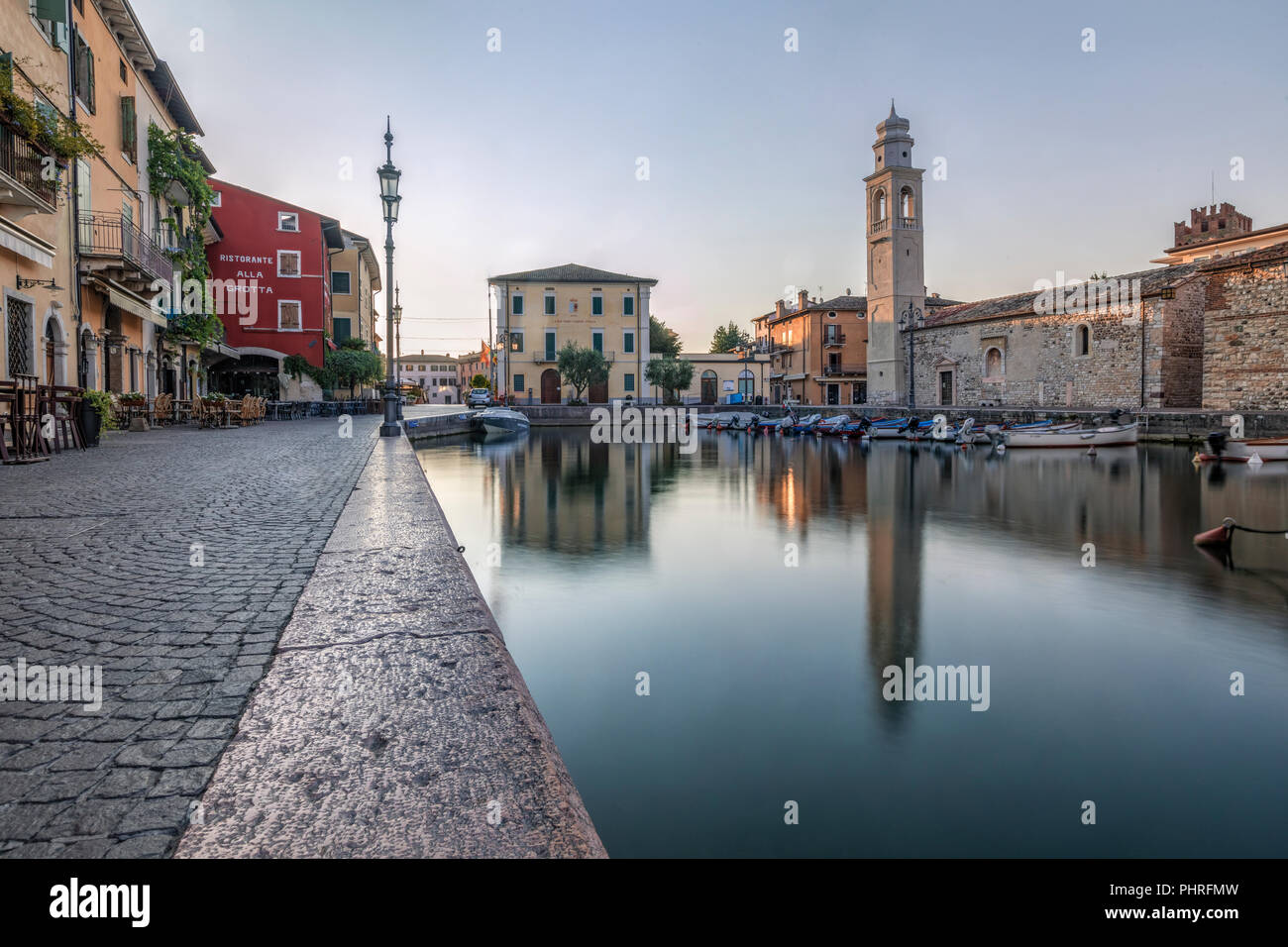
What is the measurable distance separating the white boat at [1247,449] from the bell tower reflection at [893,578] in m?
11.0

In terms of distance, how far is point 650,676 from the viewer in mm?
4598

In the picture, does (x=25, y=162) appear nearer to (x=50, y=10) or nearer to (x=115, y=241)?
(x=50, y=10)

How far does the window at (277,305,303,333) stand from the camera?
113 ft

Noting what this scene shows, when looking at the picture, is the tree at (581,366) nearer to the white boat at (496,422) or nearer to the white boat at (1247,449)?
the white boat at (496,422)

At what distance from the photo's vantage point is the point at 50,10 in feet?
44.8

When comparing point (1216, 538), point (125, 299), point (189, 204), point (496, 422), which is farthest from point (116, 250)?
point (1216, 538)

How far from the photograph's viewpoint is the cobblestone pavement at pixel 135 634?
1.70m

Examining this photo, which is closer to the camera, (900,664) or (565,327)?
(900,664)

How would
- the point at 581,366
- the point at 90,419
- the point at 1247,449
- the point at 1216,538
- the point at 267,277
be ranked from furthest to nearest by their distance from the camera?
the point at 581,366
the point at 267,277
the point at 1247,449
the point at 90,419
the point at 1216,538

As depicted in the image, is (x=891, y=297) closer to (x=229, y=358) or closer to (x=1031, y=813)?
(x=229, y=358)

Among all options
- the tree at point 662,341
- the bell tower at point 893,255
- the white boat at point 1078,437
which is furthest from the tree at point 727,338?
the white boat at point 1078,437

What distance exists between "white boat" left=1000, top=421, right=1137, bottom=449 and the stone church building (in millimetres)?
4846

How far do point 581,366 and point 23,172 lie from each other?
117 feet

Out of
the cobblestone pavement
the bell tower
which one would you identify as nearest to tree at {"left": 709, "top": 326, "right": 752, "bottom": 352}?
the bell tower
